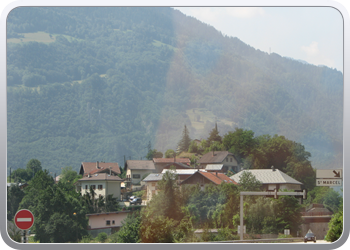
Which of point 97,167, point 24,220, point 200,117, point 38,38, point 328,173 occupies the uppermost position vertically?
point 38,38

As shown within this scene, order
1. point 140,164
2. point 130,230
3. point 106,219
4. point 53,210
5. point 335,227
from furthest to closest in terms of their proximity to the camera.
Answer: point 106,219 → point 53,210 → point 140,164 → point 130,230 → point 335,227

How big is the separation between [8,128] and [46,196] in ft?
5.14

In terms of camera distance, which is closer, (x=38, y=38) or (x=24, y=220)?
(x=24, y=220)

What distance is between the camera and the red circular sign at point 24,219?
903cm

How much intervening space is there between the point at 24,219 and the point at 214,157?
12.0 feet

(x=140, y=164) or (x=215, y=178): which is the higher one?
(x=140, y=164)

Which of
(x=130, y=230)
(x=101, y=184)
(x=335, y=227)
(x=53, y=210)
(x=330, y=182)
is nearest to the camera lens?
(x=335, y=227)

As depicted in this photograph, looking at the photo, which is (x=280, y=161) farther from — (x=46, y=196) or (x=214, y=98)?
(x=46, y=196)

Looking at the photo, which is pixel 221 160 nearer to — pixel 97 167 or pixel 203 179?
pixel 203 179

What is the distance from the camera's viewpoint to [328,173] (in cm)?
908

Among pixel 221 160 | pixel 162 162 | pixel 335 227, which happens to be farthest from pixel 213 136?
pixel 335 227

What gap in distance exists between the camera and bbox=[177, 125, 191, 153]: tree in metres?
9.47

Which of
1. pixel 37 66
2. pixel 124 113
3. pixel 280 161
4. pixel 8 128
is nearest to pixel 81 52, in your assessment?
pixel 37 66

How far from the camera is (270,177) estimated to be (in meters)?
9.53
